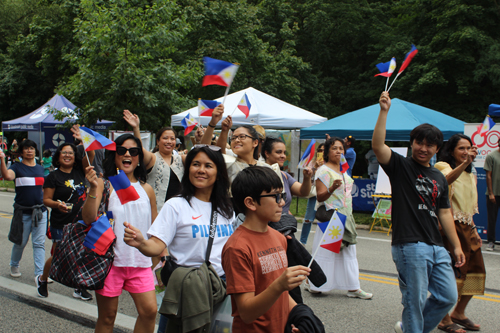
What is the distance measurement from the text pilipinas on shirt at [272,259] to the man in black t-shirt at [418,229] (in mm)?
1486

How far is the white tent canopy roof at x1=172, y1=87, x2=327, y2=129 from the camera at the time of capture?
1296cm

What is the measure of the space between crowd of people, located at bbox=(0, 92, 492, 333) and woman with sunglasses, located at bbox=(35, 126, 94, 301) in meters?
0.01

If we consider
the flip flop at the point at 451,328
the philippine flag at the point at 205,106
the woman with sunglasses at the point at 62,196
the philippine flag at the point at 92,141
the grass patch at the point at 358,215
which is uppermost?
the philippine flag at the point at 205,106

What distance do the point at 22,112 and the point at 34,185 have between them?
2725 centimetres

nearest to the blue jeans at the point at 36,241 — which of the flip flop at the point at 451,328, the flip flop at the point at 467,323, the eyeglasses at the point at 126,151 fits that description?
the eyeglasses at the point at 126,151

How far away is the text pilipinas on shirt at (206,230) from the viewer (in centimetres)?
267

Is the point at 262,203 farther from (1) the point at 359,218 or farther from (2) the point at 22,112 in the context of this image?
(2) the point at 22,112

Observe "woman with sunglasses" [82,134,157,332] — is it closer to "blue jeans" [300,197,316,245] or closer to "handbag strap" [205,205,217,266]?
"handbag strap" [205,205,217,266]

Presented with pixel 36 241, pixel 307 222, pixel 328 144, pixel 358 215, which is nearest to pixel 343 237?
pixel 328 144

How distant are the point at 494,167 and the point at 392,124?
3.10 m

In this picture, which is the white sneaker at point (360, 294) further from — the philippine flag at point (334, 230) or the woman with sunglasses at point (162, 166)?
the philippine flag at point (334, 230)

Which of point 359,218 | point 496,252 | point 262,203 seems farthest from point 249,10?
point 262,203

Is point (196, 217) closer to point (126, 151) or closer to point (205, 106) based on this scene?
point (126, 151)

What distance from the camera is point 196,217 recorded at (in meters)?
2.73
